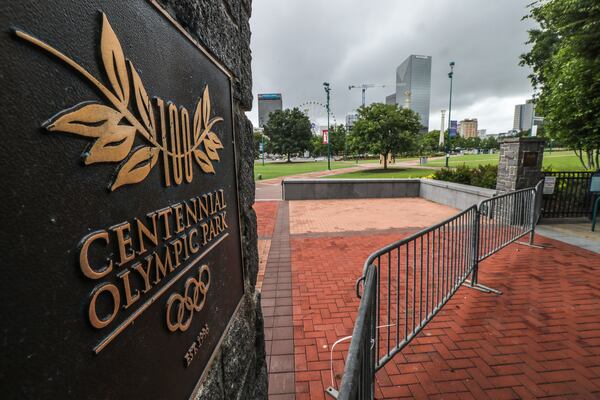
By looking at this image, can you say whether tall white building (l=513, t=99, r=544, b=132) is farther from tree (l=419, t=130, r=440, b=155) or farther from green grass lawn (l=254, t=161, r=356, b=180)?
tree (l=419, t=130, r=440, b=155)

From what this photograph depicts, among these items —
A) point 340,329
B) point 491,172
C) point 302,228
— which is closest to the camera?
point 340,329

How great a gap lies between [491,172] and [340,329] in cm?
1059

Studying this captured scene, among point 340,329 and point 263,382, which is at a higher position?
point 263,382

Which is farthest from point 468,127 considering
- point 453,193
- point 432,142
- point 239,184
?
point 239,184

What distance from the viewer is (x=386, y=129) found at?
23.7m

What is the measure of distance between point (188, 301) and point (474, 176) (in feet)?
43.1

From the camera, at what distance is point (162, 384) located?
86 cm

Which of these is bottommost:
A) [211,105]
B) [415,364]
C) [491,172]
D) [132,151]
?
[415,364]

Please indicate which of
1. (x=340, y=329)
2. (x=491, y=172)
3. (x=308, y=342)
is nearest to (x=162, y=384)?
(x=308, y=342)

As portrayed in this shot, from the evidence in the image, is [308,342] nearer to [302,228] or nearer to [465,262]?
[465,262]

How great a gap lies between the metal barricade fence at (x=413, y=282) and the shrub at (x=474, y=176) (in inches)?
192

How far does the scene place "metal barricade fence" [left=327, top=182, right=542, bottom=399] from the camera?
4.79 feet

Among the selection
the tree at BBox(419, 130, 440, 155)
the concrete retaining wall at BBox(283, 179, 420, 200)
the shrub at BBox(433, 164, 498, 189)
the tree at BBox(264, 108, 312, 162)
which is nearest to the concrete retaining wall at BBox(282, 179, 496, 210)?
the concrete retaining wall at BBox(283, 179, 420, 200)

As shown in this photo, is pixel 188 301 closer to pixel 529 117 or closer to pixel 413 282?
pixel 413 282
